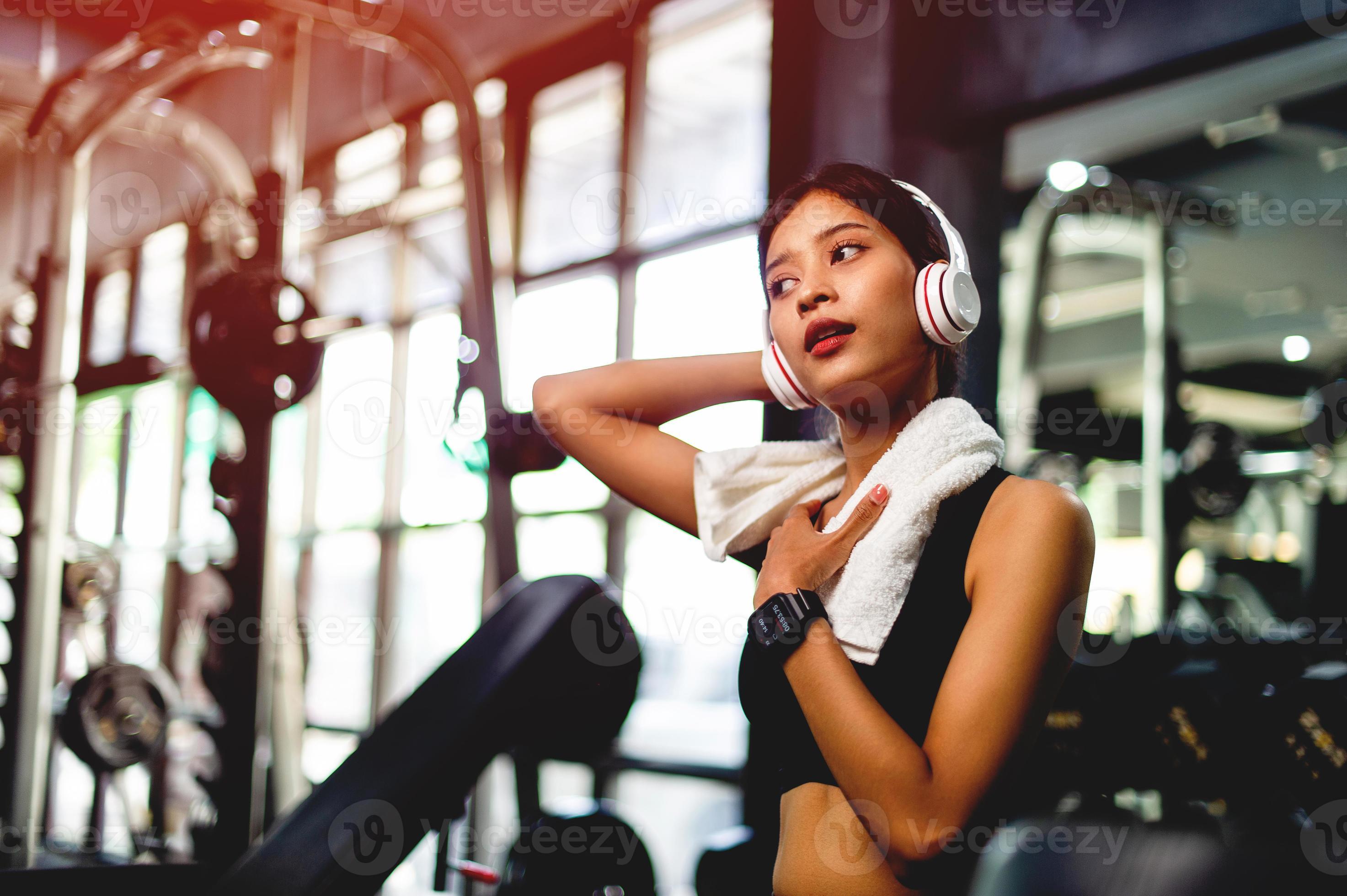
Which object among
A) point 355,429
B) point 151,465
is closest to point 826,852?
point 355,429

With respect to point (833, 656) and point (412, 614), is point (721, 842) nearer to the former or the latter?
point (833, 656)

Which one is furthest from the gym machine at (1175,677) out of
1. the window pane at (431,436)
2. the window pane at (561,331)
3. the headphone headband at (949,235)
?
the window pane at (431,436)

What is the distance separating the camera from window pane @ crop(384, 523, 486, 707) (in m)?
5.16

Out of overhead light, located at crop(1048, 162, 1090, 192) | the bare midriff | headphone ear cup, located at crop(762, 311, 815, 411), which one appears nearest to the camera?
the bare midriff

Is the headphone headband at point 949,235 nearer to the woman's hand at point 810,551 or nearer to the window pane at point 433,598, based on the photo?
the woman's hand at point 810,551

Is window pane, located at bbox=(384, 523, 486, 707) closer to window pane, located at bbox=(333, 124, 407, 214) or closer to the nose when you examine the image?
window pane, located at bbox=(333, 124, 407, 214)

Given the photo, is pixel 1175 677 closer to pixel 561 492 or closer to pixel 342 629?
pixel 561 492

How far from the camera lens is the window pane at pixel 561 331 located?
459 cm

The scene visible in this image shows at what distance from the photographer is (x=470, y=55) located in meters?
5.13

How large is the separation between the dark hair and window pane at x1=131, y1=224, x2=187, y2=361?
730 cm

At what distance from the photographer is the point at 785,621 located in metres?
1.16

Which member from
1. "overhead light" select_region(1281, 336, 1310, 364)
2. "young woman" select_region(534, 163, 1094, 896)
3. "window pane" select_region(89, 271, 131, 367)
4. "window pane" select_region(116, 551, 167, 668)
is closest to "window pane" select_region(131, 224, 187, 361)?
"window pane" select_region(89, 271, 131, 367)

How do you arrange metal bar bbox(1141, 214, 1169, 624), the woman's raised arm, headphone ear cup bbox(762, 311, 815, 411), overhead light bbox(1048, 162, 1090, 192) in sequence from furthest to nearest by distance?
1. metal bar bbox(1141, 214, 1169, 624)
2. overhead light bbox(1048, 162, 1090, 192)
3. the woman's raised arm
4. headphone ear cup bbox(762, 311, 815, 411)

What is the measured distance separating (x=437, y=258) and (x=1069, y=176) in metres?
3.55
